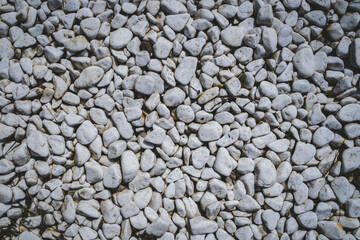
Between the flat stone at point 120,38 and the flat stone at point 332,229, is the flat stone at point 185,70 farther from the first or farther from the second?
the flat stone at point 332,229

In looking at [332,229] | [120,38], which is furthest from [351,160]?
[120,38]

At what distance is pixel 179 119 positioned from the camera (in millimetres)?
1217

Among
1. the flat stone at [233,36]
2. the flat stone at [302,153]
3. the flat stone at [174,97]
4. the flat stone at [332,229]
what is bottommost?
the flat stone at [332,229]

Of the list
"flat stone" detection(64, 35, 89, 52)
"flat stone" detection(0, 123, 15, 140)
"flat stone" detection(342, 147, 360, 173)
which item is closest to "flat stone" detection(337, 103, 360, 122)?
"flat stone" detection(342, 147, 360, 173)

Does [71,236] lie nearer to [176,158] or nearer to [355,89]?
[176,158]

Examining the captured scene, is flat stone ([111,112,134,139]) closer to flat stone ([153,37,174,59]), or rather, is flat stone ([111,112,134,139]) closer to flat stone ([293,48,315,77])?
flat stone ([153,37,174,59])

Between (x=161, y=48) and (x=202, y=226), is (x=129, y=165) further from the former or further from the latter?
(x=161, y=48)

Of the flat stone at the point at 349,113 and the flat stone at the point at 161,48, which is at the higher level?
the flat stone at the point at 161,48

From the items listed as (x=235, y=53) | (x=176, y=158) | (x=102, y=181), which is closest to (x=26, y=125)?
(x=102, y=181)

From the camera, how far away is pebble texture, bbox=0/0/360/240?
1.16 metres

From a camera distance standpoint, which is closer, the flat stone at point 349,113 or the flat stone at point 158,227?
the flat stone at point 158,227

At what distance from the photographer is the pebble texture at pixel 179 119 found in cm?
116

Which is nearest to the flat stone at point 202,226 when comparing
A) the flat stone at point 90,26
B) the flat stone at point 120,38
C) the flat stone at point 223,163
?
the flat stone at point 223,163

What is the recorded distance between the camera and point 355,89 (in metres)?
1.24
